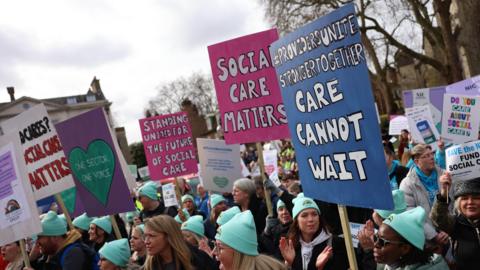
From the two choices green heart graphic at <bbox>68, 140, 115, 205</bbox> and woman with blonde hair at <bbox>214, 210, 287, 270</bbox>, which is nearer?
woman with blonde hair at <bbox>214, 210, 287, 270</bbox>

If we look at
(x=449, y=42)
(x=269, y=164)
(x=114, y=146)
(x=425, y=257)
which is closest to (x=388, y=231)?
(x=425, y=257)

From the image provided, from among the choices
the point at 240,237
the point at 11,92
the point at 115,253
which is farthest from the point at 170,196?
the point at 11,92

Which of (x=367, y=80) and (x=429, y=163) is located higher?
(x=367, y=80)

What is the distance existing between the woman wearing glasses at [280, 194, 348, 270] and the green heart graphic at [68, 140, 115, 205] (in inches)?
87.6

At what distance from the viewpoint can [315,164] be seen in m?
3.27

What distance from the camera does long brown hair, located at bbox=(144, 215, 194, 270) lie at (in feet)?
12.6

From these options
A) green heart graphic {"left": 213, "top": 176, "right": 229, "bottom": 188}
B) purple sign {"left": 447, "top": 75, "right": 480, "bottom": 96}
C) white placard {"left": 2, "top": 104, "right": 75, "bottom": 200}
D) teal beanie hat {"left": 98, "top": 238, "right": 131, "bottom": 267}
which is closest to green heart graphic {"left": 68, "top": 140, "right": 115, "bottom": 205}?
white placard {"left": 2, "top": 104, "right": 75, "bottom": 200}

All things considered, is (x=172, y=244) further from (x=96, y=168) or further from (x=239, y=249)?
(x=96, y=168)

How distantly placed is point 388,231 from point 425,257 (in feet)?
0.81

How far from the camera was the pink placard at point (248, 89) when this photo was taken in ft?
16.0

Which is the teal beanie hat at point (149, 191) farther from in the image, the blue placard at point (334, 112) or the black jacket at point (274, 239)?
the blue placard at point (334, 112)

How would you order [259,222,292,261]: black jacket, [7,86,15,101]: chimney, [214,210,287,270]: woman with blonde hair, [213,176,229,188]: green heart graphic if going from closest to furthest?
1. [214,210,287,270]: woman with blonde hair
2. [259,222,292,261]: black jacket
3. [213,176,229,188]: green heart graphic
4. [7,86,15,101]: chimney

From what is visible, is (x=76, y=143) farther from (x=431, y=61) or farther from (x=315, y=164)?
(x=431, y=61)

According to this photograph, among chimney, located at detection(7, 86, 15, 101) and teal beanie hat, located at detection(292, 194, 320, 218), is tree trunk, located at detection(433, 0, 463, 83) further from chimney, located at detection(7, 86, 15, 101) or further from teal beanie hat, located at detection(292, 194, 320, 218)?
chimney, located at detection(7, 86, 15, 101)
